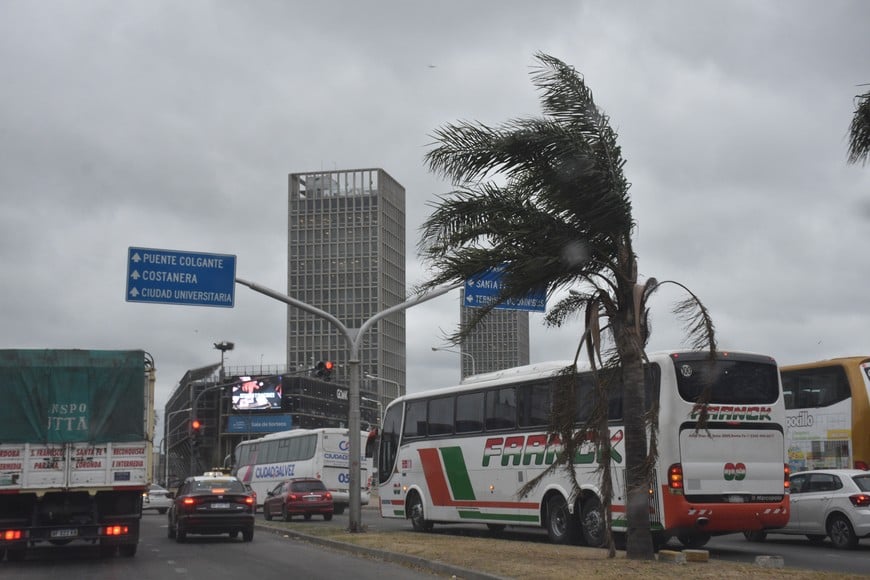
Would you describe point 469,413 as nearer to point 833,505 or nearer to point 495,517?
point 495,517

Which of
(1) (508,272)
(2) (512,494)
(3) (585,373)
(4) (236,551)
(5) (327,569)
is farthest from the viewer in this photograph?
(2) (512,494)

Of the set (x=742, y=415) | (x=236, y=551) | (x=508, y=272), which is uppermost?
(x=508, y=272)

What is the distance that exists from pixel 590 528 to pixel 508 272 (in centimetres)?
682

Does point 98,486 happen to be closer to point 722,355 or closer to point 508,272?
point 508,272

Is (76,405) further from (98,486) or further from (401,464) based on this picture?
(401,464)

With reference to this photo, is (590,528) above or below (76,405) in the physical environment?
below

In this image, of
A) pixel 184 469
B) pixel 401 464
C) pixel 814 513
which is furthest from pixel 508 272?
pixel 184 469

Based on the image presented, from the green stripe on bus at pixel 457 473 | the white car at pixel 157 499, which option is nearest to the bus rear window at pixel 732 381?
the green stripe on bus at pixel 457 473

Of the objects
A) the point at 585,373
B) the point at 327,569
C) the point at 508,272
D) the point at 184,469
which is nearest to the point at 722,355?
the point at 585,373

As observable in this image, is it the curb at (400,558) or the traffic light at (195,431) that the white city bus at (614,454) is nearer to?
the curb at (400,558)

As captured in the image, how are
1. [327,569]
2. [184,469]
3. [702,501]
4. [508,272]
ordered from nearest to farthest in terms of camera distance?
[508,272] → [327,569] → [702,501] → [184,469]

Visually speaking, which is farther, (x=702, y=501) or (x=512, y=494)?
(x=512, y=494)

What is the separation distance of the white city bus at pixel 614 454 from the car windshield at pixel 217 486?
4.83 metres

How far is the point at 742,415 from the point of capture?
59.1ft
